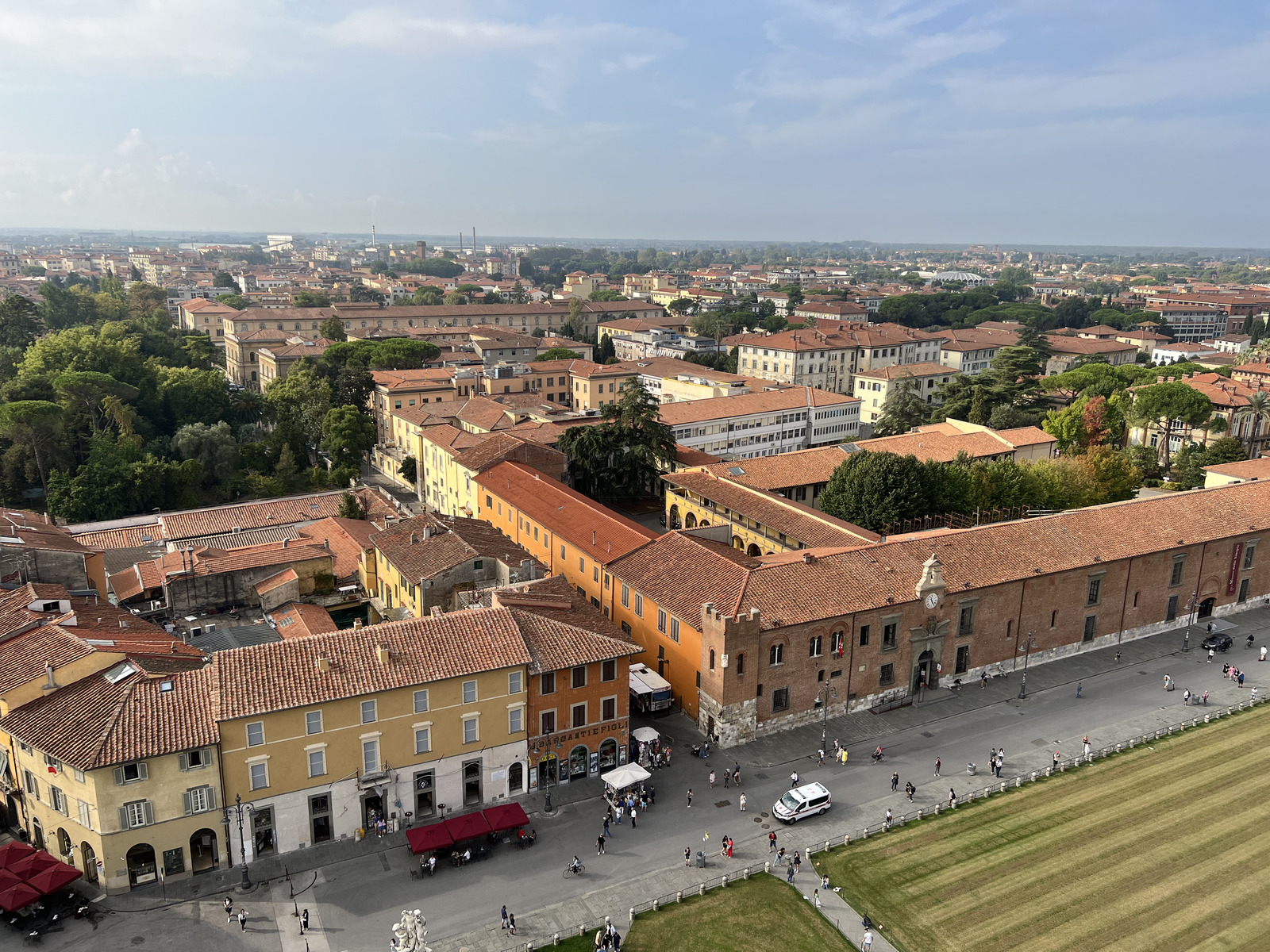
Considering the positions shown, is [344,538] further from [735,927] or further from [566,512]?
[735,927]

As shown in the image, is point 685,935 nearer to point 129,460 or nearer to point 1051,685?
point 1051,685

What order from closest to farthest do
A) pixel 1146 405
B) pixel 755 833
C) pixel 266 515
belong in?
1. pixel 755 833
2. pixel 266 515
3. pixel 1146 405

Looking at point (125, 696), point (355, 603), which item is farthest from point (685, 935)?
point (355, 603)

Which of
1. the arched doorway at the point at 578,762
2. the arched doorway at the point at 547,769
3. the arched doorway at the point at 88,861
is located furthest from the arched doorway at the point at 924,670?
the arched doorway at the point at 88,861

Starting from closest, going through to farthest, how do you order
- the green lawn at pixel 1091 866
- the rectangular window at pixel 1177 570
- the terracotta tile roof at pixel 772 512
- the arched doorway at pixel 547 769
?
1. the green lawn at pixel 1091 866
2. the arched doorway at pixel 547 769
3. the terracotta tile roof at pixel 772 512
4. the rectangular window at pixel 1177 570

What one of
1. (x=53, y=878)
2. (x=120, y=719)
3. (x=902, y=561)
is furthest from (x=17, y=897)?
(x=902, y=561)

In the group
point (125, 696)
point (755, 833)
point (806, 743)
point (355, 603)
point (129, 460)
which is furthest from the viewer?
point (129, 460)

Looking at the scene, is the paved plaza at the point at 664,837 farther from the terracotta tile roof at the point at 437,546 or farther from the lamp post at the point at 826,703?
the terracotta tile roof at the point at 437,546
